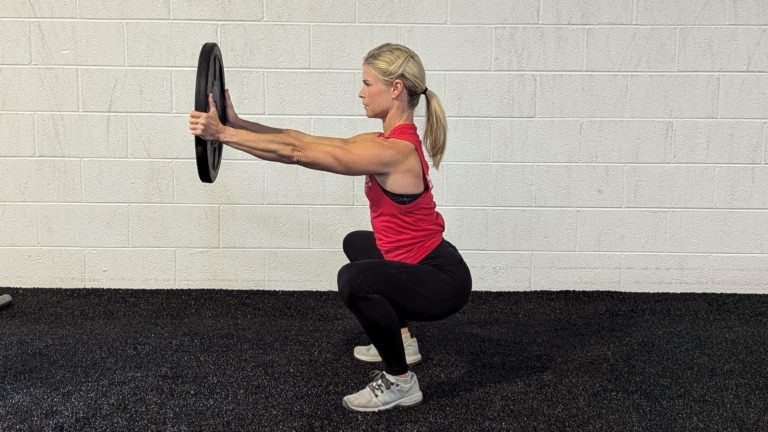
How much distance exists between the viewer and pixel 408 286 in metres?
Answer: 2.47

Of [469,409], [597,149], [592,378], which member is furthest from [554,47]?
[469,409]

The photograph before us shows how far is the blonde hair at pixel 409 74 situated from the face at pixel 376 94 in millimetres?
16

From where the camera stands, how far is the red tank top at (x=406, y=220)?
2557mm

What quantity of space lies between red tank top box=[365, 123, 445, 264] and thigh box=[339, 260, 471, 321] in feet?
0.28

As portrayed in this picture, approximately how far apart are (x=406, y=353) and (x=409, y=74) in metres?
0.97

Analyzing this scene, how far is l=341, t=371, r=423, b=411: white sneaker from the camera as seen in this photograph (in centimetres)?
248

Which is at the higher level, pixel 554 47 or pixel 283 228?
pixel 554 47

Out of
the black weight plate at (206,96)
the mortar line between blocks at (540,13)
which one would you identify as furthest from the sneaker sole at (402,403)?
the mortar line between blocks at (540,13)

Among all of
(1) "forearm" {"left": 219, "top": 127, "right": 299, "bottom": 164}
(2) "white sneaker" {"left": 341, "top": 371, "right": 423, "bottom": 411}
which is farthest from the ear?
(2) "white sneaker" {"left": 341, "top": 371, "right": 423, "bottom": 411}

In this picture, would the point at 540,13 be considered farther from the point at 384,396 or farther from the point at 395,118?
the point at 384,396

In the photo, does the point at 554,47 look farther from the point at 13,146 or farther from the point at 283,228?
the point at 13,146

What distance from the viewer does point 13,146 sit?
12.7 ft

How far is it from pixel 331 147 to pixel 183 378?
93cm

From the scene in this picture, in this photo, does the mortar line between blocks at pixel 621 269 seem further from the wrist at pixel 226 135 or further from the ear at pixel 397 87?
the wrist at pixel 226 135
